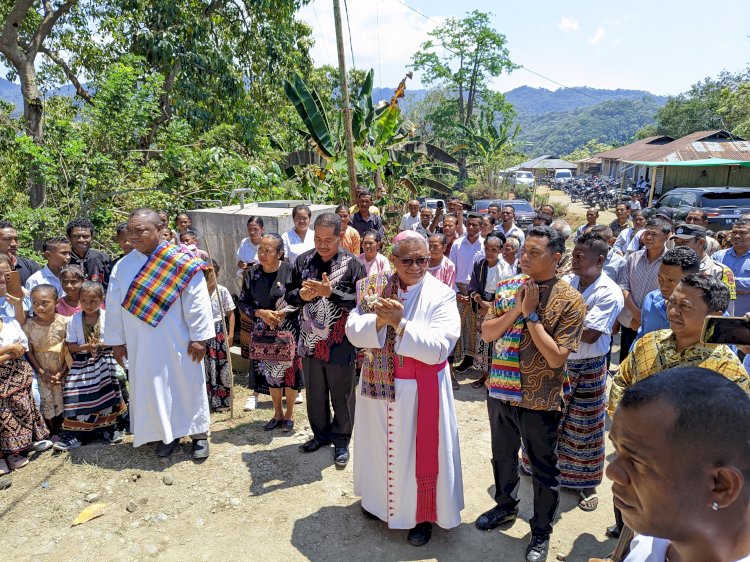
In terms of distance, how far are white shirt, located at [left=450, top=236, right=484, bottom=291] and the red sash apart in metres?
3.61

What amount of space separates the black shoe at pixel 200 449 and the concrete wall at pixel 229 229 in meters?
2.53

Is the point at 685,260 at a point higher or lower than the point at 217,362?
higher

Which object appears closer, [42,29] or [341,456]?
[341,456]

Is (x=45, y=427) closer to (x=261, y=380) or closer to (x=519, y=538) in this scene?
(x=261, y=380)

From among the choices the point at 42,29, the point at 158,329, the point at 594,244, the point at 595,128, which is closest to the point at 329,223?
the point at 158,329

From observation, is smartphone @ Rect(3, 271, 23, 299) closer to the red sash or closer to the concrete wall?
the concrete wall

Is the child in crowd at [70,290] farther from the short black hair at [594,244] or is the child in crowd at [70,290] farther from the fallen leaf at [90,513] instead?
the short black hair at [594,244]

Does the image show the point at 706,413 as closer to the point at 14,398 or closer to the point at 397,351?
the point at 397,351

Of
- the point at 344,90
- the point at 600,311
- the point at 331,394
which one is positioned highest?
the point at 344,90

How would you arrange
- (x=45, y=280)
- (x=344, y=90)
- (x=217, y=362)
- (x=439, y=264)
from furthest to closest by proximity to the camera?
(x=344, y=90)
(x=439, y=264)
(x=217, y=362)
(x=45, y=280)

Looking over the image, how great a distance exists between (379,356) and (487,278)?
2991 mm

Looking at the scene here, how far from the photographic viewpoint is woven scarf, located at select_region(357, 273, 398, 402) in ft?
10.5

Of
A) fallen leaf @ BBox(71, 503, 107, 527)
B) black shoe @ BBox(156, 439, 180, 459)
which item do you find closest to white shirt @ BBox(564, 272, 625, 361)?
black shoe @ BBox(156, 439, 180, 459)

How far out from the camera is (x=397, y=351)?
3.05 m
